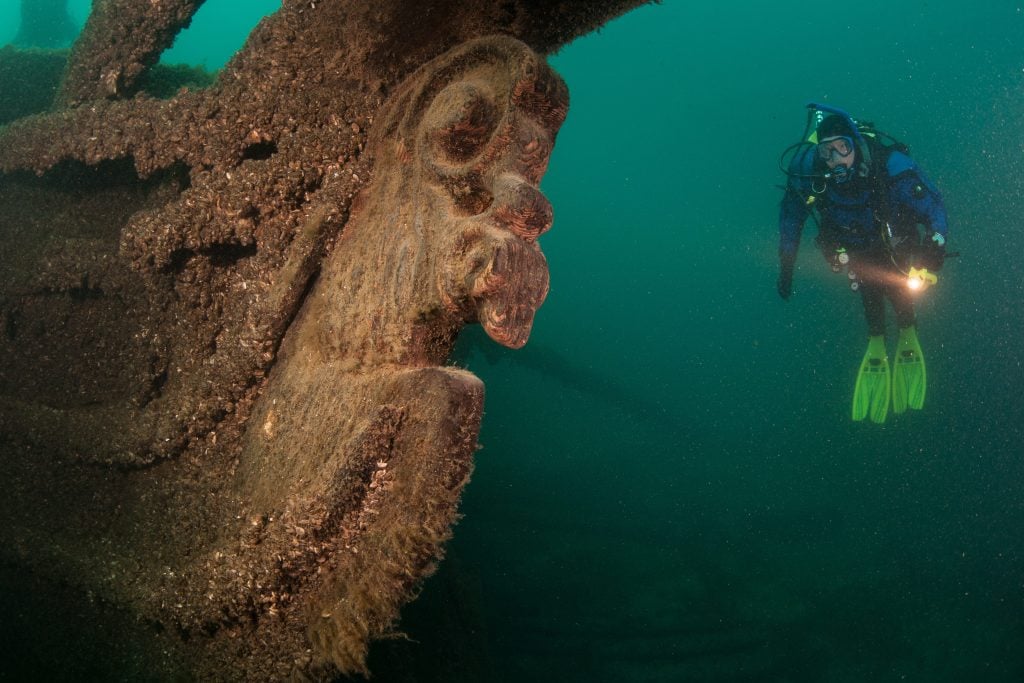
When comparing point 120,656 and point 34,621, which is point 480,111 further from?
point 34,621

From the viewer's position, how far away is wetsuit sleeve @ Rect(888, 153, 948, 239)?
750 centimetres

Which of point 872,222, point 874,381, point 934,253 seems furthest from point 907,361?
point 934,253

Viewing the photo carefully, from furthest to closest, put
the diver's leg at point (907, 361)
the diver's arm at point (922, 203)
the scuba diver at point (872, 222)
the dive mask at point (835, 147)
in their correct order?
the diver's leg at point (907, 361)
the dive mask at point (835, 147)
the scuba diver at point (872, 222)
the diver's arm at point (922, 203)

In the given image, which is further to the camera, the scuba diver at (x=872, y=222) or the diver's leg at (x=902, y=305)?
the diver's leg at (x=902, y=305)

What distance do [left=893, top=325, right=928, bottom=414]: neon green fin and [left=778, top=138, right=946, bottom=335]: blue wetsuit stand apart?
350 millimetres

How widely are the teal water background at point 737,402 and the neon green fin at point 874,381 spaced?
3943 mm

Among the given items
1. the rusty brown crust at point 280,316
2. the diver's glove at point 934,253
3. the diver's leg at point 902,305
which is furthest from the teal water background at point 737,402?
the diver's glove at point 934,253

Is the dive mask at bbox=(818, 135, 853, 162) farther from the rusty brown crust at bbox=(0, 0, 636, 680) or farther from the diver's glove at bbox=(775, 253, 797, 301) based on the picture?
the rusty brown crust at bbox=(0, 0, 636, 680)

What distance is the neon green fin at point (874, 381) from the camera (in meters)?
9.58

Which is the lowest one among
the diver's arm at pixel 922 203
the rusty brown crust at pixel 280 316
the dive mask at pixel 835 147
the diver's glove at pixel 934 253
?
the rusty brown crust at pixel 280 316

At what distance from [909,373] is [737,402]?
5967 cm

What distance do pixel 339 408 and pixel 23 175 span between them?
314cm

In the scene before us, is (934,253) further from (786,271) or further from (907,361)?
(907,361)

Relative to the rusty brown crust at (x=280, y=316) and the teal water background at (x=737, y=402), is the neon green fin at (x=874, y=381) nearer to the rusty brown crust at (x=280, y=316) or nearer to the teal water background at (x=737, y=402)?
the teal water background at (x=737, y=402)
